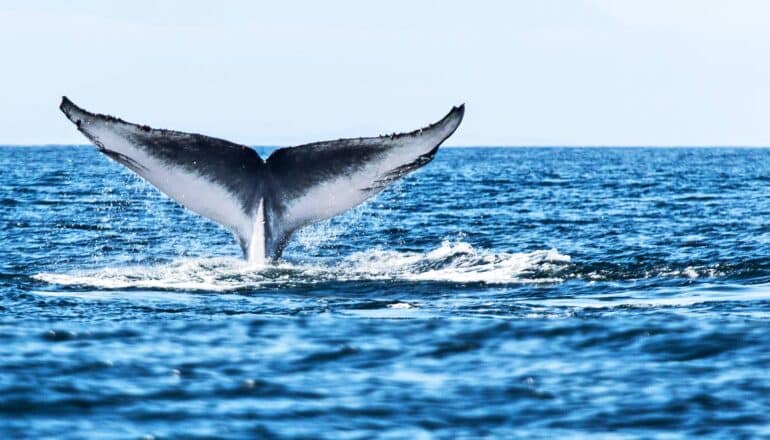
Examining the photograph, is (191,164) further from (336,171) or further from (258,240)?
(336,171)

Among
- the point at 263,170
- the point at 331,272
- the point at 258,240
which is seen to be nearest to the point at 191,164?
the point at 263,170

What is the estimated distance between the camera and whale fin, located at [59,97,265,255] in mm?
12078

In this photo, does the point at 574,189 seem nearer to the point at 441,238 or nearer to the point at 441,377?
the point at 441,238

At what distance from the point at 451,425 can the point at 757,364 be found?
2920 millimetres

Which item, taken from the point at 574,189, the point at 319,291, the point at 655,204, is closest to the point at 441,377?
the point at 319,291

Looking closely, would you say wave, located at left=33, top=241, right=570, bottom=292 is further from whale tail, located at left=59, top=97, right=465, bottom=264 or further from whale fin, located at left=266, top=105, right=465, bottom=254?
whale fin, located at left=266, top=105, right=465, bottom=254

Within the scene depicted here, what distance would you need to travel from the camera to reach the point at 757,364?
9.79m

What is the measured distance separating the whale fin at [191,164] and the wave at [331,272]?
0.60 m

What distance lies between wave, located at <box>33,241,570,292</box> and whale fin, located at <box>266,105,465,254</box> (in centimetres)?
58

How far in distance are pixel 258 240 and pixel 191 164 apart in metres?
1.29

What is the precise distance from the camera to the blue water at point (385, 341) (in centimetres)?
824

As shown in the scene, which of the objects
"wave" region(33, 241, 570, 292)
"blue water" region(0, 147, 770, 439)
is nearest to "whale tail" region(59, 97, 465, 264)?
"wave" region(33, 241, 570, 292)

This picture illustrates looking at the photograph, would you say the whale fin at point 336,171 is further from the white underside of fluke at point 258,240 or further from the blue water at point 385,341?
the blue water at point 385,341

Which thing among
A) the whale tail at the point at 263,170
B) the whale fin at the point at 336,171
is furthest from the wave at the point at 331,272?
the whale fin at the point at 336,171
